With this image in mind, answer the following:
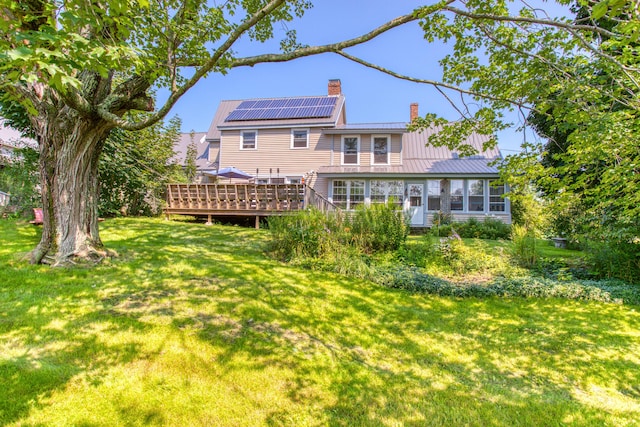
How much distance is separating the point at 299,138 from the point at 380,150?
4420 millimetres

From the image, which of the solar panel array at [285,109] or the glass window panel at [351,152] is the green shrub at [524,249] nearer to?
the glass window panel at [351,152]

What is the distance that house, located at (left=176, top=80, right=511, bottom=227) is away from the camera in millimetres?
15062

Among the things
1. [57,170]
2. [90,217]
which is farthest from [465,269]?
[57,170]

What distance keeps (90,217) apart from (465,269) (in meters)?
7.12

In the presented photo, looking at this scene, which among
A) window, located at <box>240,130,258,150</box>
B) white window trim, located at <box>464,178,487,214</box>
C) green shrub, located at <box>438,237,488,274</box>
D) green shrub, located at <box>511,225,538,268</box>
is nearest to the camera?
green shrub, located at <box>438,237,488,274</box>

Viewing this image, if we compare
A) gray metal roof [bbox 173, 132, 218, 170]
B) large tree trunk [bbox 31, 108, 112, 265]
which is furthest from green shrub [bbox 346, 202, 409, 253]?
gray metal roof [bbox 173, 132, 218, 170]

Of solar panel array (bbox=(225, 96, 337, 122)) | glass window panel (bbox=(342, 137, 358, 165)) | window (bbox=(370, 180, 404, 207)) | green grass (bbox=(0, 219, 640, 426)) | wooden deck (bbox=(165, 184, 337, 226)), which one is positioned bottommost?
green grass (bbox=(0, 219, 640, 426))

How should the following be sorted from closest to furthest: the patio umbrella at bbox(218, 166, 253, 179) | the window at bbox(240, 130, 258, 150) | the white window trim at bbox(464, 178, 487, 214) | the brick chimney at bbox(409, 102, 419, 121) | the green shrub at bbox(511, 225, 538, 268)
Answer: the green shrub at bbox(511, 225, 538, 268)
the patio umbrella at bbox(218, 166, 253, 179)
the white window trim at bbox(464, 178, 487, 214)
the window at bbox(240, 130, 258, 150)
the brick chimney at bbox(409, 102, 419, 121)

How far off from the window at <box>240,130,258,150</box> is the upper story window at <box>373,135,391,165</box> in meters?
6.60

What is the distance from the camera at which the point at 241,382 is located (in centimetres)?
249

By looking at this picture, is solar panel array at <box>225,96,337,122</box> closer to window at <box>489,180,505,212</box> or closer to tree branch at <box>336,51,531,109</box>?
window at <box>489,180,505,212</box>

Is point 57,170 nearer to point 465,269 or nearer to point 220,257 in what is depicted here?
point 220,257

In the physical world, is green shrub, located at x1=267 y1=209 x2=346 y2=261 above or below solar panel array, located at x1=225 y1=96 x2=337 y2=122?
below

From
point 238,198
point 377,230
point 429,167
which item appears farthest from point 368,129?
point 377,230
